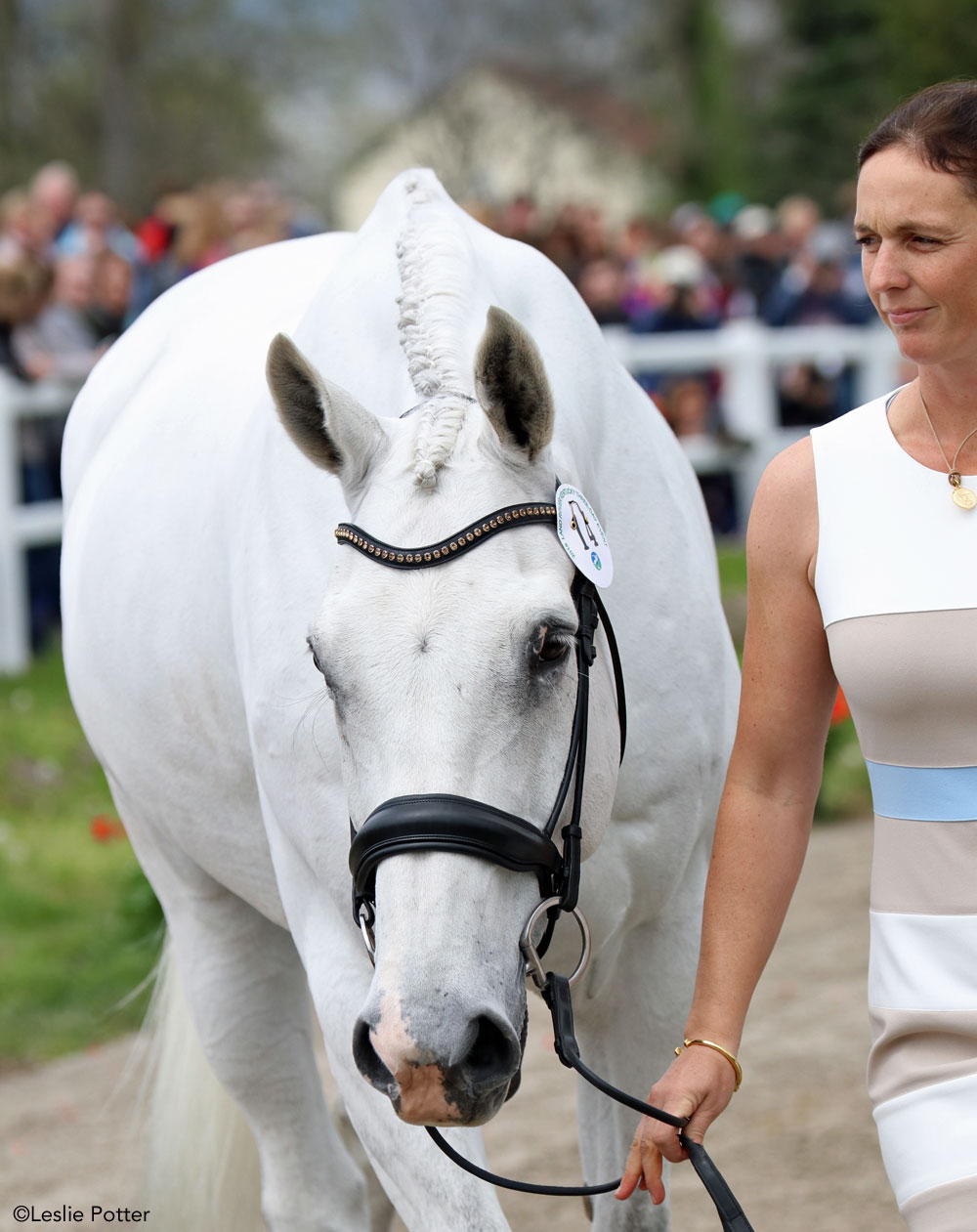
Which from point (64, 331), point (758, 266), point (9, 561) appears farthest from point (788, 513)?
point (758, 266)

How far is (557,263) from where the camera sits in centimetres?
1029

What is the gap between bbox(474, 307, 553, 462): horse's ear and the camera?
6.91 ft

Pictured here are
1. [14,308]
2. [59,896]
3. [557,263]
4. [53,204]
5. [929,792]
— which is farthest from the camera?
[557,263]

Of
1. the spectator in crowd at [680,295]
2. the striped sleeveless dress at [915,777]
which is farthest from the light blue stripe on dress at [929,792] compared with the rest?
the spectator in crowd at [680,295]

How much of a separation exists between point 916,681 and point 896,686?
3cm

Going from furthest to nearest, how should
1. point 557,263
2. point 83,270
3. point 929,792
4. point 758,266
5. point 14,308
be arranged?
1. point 758,266
2. point 557,263
3. point 83,270
4. point 14,308
5. point 929,792

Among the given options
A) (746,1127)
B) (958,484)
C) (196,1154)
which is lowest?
(746,1127)

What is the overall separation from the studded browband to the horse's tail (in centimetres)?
190

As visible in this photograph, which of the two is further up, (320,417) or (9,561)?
(320,417)

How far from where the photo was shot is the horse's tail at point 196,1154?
3.66 meters

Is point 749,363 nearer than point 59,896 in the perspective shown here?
No

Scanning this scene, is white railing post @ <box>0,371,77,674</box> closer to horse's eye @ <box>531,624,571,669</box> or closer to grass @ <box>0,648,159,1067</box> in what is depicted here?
grass @ <box>0,648,159,1067</box>

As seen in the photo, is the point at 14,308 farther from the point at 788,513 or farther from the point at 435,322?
the point at 788,513

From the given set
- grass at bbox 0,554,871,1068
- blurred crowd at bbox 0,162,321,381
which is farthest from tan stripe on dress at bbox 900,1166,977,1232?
blurred crowd at bbox 0,162,321,381
